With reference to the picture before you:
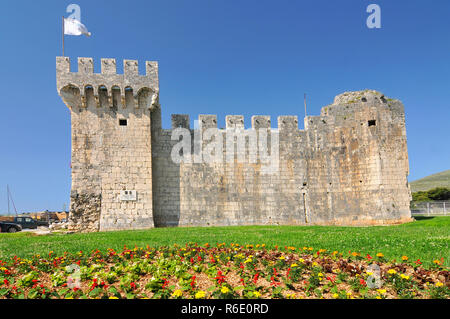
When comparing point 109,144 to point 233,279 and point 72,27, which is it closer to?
point 72,27

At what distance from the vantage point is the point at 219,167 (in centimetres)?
1995

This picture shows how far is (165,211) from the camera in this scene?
1894 cm

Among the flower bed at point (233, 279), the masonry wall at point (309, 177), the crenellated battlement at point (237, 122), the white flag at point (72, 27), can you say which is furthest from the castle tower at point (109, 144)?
the flower bed at point (233, 279)

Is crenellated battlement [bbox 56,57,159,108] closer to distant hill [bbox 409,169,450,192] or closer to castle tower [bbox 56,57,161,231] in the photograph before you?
castle tower [bbox 56,57,161,231]

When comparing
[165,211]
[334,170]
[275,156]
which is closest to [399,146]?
[334,170]

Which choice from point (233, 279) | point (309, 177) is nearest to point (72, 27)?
point (309, 177)

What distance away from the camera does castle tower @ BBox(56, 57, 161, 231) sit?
1758cm

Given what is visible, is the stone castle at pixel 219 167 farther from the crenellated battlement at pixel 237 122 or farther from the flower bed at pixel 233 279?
the flower bed at pixel 233 279

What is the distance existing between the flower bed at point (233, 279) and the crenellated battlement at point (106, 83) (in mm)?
13195

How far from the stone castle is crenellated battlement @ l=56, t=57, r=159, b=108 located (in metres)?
0.06

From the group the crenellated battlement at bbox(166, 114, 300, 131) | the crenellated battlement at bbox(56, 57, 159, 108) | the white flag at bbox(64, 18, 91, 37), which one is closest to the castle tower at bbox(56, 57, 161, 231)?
the crenellated battlement at bbox(56, 57, 159, 108)

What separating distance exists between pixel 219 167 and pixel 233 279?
14544 millimetres

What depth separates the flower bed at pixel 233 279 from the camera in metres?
4.67
